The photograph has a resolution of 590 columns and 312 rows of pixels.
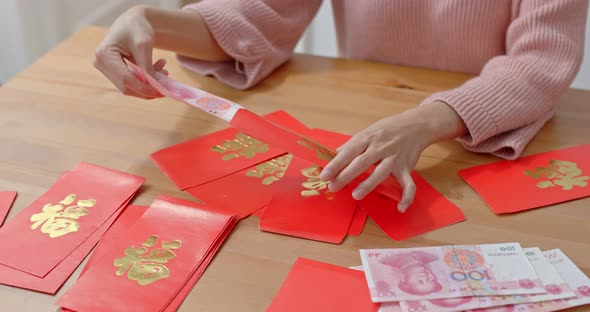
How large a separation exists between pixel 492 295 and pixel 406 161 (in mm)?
247

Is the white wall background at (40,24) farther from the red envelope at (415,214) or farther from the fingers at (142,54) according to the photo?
the red envelope at (415,214)

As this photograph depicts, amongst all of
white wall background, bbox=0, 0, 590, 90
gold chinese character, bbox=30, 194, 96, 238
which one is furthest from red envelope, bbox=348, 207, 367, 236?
white wall background, bbox=0, 0, 590, 90

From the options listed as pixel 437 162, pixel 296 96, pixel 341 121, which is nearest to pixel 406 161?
pixel 437 162

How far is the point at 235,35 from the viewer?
1.19 meters

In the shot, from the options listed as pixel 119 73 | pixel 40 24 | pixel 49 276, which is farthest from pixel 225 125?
pixel 40 24

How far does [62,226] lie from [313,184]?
342 millimetres

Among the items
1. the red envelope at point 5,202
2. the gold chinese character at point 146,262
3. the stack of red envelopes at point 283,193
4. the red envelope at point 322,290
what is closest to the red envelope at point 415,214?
the stack of red envelopes at point 283,193

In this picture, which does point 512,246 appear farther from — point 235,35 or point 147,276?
point 235,35

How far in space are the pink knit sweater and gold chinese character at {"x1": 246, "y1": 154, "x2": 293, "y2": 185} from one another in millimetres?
257

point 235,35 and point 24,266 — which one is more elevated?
point 235,35

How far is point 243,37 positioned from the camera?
119 cm

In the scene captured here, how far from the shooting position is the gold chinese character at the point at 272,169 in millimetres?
912

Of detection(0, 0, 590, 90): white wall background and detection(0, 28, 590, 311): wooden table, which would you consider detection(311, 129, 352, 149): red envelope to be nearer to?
detection(0, 28, 590, 311): wooden table

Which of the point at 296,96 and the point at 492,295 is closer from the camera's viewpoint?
the point at 492,295
